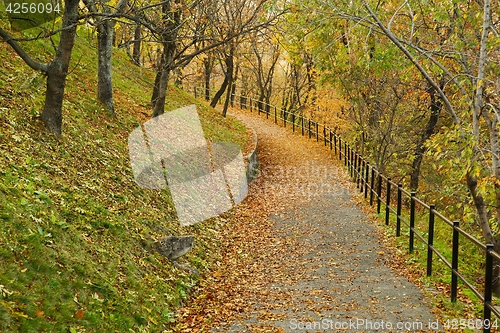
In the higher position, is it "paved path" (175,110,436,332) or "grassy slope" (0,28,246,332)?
"grassy slope" (0,28,246,332)

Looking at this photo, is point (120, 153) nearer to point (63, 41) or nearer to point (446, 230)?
point (63, 41)

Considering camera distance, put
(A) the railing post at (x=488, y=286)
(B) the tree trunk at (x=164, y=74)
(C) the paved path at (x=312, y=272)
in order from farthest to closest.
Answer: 1. (B) the tree trunk at (x=164, y=74)
2. (C) the paved path at (x=312, y=272)
3. (A) the railing post at (x=488, y=286)

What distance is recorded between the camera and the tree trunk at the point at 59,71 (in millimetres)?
9039

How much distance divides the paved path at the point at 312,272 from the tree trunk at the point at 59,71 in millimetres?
4570

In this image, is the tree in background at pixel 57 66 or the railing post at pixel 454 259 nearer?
the railing post at pixel 454 259

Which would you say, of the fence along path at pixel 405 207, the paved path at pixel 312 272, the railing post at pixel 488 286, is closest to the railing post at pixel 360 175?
the fence along path at pixel 405 207

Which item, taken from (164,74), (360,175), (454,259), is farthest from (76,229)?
(360,175)

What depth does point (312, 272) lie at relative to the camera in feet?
30.4

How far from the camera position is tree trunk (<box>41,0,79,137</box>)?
9.04 metres

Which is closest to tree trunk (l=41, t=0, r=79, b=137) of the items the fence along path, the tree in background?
the tree in background

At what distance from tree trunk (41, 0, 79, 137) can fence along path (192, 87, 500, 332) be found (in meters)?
7.08

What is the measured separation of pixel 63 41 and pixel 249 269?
225 inches

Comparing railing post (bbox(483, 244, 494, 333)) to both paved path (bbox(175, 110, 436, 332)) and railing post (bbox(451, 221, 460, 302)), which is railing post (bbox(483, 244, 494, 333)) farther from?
railing post (bbox(451, 221, 460, 302))

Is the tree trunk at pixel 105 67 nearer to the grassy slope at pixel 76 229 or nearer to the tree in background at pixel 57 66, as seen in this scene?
the grassy slope at pixel 76 229
